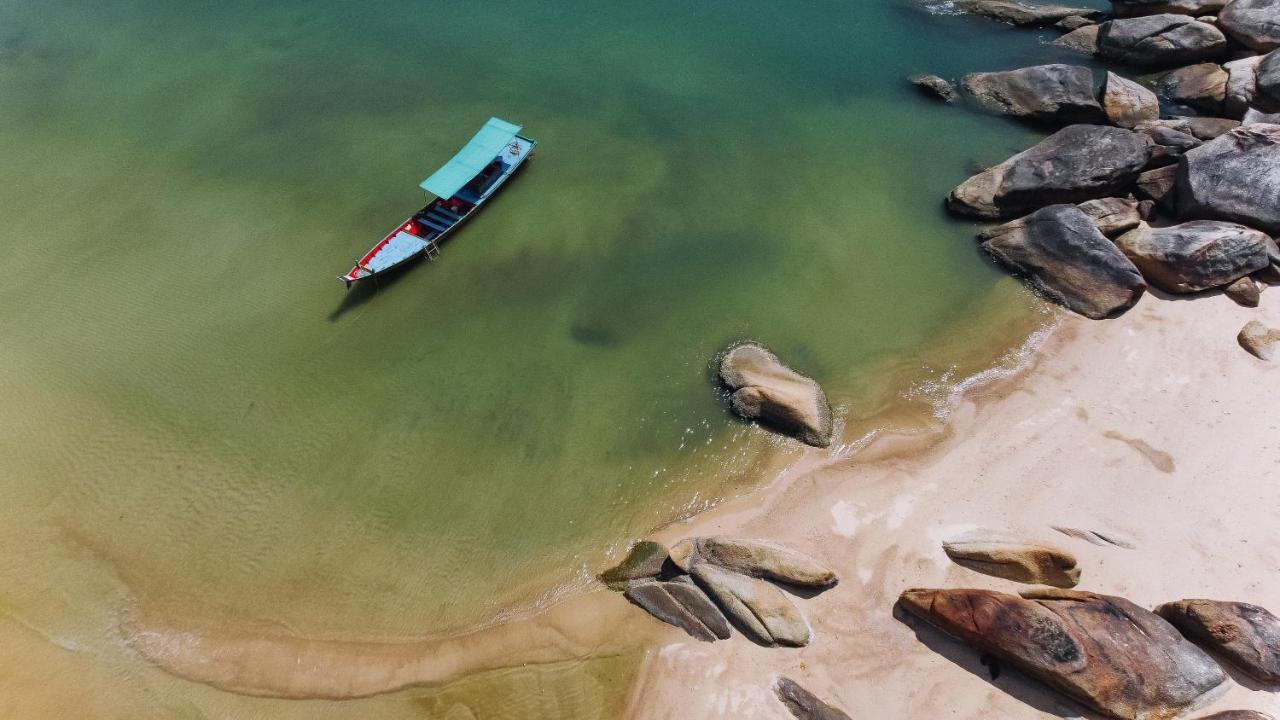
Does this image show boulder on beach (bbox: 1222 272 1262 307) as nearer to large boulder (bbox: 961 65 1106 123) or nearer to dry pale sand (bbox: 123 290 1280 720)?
dry pale sand (bbox: 123 290 1280 720)

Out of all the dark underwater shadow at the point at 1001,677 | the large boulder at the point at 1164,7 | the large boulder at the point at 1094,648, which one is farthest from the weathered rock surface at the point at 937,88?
the dark underwater shadow at the point at 1001,677

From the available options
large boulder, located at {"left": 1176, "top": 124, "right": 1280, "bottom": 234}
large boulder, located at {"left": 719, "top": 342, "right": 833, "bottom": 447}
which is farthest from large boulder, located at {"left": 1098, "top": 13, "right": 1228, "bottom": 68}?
large boulder, located at {"left": 719, "top": 342, "right": 833, "bottom": 447}

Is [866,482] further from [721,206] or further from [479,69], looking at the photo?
[479,69]

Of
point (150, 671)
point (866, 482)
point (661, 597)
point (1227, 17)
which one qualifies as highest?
point (1227, 17)

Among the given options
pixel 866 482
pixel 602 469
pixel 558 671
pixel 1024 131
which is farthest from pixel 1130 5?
pixel 558 671

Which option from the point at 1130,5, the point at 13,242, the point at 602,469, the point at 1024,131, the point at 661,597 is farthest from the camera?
the point at 1130,5

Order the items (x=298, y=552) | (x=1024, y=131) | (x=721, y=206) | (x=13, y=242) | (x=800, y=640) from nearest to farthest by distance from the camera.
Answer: (x=800, y=640) → (x=298, y=552) → (x=13, y=242) → (x=721, y=206) → (x=1024, y=131)

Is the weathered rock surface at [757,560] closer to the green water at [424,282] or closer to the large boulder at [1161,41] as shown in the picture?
the green water at [424,282]

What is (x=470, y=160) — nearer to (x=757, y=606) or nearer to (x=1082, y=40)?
(x=757, y=606)

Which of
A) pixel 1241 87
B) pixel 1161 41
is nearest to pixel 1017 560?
pixel 1241 87
